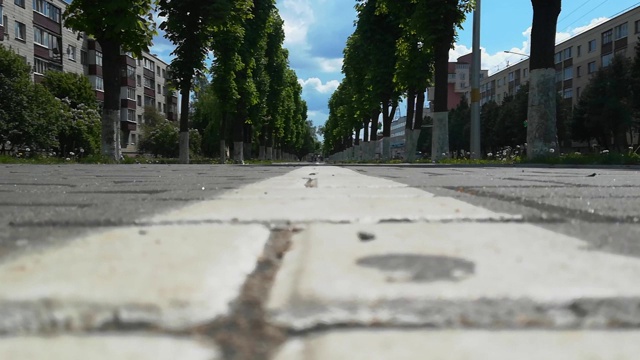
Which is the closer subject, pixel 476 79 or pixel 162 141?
pixel 476 79

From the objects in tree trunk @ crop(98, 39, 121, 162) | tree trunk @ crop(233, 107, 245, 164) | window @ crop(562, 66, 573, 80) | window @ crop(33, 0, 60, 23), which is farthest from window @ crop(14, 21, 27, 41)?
window @ crop(562, 66, 573, 80)

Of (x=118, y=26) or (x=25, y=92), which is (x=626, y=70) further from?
(x=25, y=92)

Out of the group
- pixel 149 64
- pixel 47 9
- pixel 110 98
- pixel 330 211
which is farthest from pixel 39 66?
pixel 330 211

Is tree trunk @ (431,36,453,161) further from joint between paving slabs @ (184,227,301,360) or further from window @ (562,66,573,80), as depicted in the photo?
window @ (562,66,573,80)

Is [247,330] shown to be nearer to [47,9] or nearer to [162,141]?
[47,9]

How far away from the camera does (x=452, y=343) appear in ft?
2.32

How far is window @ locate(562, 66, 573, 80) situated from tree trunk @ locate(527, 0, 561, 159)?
191 feet

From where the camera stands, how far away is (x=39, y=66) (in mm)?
44250

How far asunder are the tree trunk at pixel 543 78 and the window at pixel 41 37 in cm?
4175

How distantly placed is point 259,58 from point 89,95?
18.7 metres

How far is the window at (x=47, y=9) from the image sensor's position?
143 ft

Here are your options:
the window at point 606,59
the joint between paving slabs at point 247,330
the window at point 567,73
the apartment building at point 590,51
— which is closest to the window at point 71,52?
the apartment building at point 590,51

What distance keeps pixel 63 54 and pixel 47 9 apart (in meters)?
4.14

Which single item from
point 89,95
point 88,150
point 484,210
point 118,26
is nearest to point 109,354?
point 484,210
